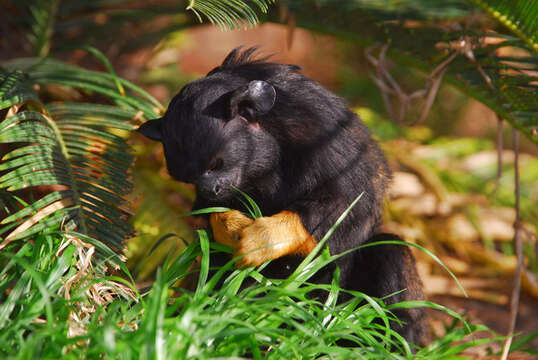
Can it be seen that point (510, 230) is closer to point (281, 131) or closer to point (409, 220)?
point (409, 220)

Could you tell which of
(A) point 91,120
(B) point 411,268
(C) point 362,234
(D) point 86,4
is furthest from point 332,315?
(D) point 86,4

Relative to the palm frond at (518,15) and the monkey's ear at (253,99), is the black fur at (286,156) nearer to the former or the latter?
the monkey's ear at (253,99)

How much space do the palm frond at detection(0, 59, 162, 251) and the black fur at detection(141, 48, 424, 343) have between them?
1.76 ft

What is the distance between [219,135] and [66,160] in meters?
1.11

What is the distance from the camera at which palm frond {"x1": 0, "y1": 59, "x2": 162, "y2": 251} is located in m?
2.93

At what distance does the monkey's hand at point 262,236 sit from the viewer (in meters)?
2.64

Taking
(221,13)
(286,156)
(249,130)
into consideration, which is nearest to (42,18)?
(221,13)

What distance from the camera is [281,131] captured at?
292 centimetres

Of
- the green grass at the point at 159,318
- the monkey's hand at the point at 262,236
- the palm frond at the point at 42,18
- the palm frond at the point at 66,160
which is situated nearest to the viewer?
the green grass at the point at 159,318

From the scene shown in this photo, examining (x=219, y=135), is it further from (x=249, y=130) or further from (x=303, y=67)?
(x=303, y=67)

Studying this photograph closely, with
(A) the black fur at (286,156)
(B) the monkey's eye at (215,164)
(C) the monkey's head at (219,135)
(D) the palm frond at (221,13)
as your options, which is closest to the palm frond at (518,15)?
(A) the black fur at (286,156)

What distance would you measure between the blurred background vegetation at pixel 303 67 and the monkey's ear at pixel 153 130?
501 millimetres

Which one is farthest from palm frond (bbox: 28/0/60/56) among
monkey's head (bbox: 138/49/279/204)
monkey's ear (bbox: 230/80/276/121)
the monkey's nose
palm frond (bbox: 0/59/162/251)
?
the monkey's nose

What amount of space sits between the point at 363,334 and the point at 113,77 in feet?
8.12
